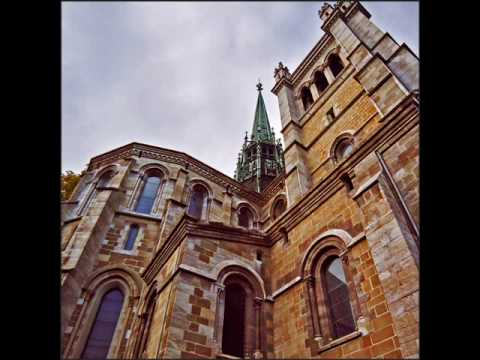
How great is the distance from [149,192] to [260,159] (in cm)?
1961

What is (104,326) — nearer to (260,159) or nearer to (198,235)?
(198,235)

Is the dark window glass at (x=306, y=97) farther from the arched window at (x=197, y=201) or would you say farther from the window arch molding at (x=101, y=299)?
the window arch molding at (x=101, y=299)

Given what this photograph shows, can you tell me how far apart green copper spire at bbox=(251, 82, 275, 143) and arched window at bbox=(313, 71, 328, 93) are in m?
22.4

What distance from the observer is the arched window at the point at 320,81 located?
17.0 metres

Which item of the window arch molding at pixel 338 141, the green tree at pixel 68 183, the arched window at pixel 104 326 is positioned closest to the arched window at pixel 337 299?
the window arch molding at pixel 338 141

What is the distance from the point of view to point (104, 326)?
38.4 ft

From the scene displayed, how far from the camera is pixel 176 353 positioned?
6535mm

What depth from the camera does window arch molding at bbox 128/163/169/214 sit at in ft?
52.3

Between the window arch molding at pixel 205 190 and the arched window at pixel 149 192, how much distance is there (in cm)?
189

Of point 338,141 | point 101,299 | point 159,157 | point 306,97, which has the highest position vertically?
point 306,97

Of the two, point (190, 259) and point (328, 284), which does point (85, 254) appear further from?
point (328, 284)

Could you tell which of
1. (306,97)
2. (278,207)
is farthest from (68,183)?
(306,97)
